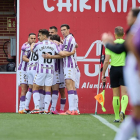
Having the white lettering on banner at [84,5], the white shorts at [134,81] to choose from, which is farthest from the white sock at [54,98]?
the white shorts at [134,81]

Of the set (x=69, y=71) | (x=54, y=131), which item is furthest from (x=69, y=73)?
(x=54, y=131)

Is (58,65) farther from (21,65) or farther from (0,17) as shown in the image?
(0,17)

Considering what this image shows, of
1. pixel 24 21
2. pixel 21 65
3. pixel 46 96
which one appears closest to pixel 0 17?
pixel 24 21

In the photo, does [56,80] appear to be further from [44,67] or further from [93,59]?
[93,59]

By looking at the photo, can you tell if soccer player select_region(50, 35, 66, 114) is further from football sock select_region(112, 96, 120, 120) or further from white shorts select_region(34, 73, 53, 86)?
football sock select_region(112, 96, 120, 120)

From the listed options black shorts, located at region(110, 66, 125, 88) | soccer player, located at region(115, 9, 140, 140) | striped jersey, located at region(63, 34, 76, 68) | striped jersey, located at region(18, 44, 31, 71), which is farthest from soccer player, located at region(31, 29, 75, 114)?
soccer player, located at region(115, 9, 140, 140)

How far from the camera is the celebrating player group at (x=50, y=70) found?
40.0 feet

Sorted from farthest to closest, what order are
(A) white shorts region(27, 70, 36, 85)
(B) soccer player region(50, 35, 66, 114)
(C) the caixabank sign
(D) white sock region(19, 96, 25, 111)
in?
(C) the caixabank sign, (D) white sock region(19, 96, 25, 111), (A) white shorts region(27, 70, 36, 85), (B) soccer player region(50, 35, 66, 114)

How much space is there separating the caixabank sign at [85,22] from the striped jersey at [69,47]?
1.63 m

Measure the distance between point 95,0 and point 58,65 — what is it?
2255 mm

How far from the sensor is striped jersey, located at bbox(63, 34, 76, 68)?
1212cm

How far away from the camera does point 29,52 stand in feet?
42.8

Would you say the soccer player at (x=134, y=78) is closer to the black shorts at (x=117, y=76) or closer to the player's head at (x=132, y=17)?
the player's head at (x=132, y=17)

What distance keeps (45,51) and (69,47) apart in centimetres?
54
